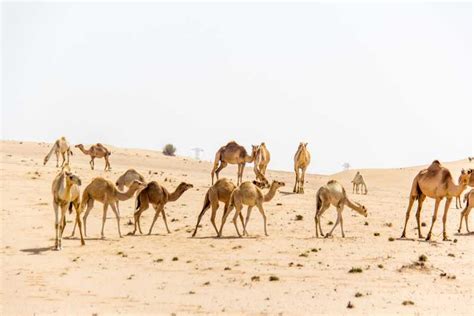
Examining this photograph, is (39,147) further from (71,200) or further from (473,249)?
(473,249)

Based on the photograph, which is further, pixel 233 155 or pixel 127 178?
pixel 233 155

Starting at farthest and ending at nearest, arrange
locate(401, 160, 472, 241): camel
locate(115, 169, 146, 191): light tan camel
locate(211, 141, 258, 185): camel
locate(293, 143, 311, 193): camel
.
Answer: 1. locate(211, 141, 258, 185): camel
2. locate(293, 143, 311, 193): camel
3. locate(115, 169, 146, 191): light tan camel
4. locate(401, 160, 472, 241): camel

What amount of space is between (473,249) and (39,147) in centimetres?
4398

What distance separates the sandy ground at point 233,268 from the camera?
464 inches

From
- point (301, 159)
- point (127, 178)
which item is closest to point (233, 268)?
point (127, 178)

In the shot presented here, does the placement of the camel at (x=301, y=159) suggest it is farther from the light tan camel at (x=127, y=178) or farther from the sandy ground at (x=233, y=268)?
the light tan camel at (x=127, y=178)

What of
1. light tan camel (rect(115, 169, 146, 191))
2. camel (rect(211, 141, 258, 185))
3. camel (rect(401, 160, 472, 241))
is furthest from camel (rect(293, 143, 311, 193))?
camel (rect(401, 160, 472, 241))

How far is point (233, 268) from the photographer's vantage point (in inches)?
572

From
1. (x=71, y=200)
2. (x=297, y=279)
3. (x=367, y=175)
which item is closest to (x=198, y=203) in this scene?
(x=71, y=200)

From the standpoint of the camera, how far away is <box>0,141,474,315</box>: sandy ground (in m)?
11.8

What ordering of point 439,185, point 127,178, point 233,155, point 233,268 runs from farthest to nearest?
1. point 233,155
2. point 127,178
3. point 439,185
4. point 233,268

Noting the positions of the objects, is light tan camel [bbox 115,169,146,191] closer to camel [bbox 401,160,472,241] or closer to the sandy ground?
the sandy ground

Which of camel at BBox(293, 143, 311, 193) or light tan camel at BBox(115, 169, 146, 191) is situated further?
camel at BBox(293, 143, 311, 193)

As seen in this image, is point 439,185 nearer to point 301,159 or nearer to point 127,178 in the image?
point 301,159
